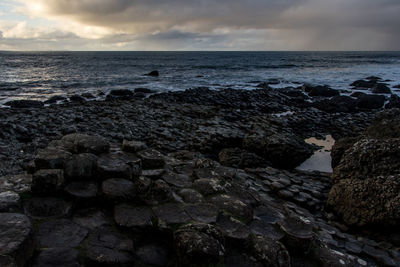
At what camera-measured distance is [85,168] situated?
447cm

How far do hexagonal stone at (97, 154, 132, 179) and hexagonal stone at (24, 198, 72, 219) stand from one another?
71 cm

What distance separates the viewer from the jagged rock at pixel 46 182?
4102 millimetres

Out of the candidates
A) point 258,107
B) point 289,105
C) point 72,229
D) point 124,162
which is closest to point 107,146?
point 124,162

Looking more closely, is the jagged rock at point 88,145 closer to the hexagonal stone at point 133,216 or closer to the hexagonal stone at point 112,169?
the hexagonal stone at point 112,169

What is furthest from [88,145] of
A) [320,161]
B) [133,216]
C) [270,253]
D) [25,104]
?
[25,104]

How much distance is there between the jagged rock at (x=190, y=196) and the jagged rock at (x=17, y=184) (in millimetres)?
2476

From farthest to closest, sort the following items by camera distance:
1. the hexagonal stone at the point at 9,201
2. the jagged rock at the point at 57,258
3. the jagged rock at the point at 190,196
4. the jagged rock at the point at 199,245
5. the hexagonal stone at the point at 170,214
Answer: the jagged rock at the point at 190,196, the hexagonal stone at the point at 170,214, the hexagonal stone at the point at 9,201, the jagged rock at the point at 199,245, the jagged rock at the point at 57,258

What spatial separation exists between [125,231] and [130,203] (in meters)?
0.56

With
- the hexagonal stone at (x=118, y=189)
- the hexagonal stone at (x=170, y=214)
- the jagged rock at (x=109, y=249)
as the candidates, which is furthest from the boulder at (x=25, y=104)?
the jagged rock at (x=109, y=249)

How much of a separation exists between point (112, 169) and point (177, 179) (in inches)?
54.0

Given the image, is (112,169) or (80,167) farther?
(112,169)

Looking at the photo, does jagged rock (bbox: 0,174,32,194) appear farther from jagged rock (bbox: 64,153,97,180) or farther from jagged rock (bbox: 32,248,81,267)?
jagged rock (bbox: 32,248,81,267)

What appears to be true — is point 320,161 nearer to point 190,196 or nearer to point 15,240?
point 190,196

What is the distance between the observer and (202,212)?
4.30 meters
